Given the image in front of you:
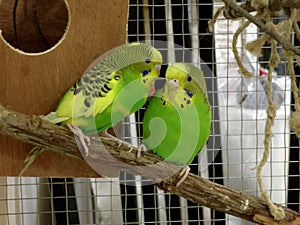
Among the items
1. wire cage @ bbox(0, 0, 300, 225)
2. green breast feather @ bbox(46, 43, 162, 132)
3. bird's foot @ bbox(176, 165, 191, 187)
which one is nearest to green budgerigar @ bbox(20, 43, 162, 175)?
green breast feather @ bbox(46, 43, 162, 132)

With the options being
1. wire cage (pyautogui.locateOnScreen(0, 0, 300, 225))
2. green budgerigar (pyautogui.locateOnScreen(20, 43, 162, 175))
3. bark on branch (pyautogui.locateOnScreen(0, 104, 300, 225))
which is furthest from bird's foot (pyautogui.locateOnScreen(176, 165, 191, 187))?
wire cage (pyautogui.locateOnScreen(0, 0, 300, 225))

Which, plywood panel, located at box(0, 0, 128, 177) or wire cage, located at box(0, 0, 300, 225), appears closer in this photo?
plywood panel, located at box(0, 0, 128, 177)

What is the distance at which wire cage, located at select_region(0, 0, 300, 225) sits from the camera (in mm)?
1144

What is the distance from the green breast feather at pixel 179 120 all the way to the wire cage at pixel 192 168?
0.97 ft

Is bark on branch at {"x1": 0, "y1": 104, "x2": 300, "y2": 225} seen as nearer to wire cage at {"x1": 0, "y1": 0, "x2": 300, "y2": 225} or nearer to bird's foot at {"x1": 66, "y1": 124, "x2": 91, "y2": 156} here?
bird's foot at {"x1": 66, "y1": 124, "x2": 91, "y2": 156}

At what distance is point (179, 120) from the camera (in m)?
0.66

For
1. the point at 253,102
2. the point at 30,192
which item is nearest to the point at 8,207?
the point at 30,192

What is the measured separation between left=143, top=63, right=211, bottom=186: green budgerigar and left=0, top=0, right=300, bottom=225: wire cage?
0.97 ft

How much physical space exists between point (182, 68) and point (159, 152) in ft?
0.38

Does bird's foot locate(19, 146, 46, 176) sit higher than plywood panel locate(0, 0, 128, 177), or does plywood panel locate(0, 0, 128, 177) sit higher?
plywood panel locate(0, 0, 128, 177)

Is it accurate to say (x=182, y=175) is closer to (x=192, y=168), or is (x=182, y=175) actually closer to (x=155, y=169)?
(x=155, y=169)

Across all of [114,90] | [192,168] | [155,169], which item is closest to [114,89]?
[114,90]

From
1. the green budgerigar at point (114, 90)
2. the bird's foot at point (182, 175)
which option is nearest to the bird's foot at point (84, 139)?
the green budgerigar at point (114, 90)

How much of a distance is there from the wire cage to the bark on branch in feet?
1.19
